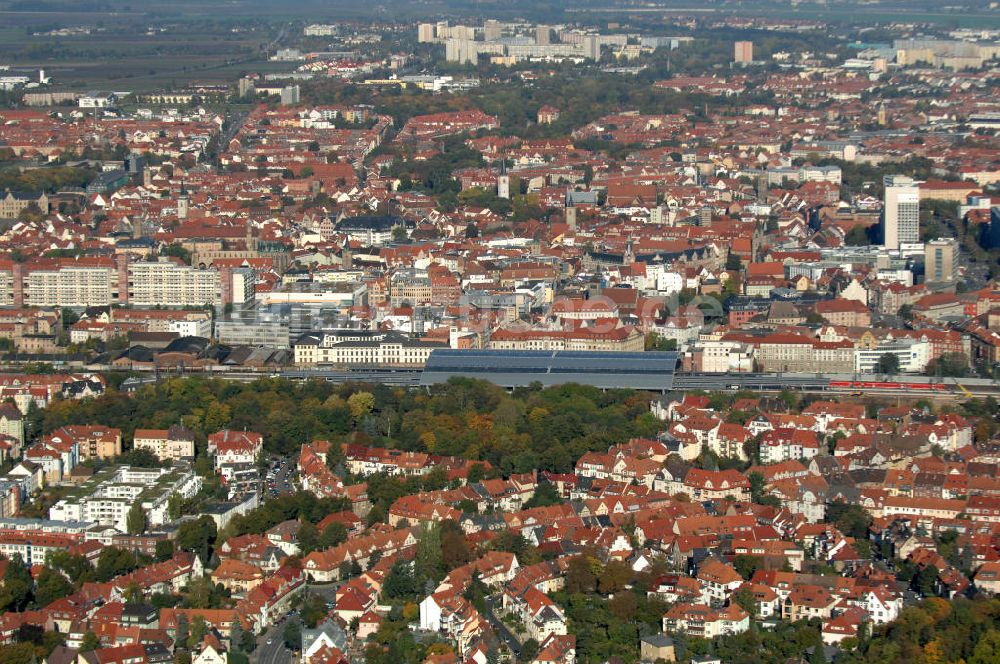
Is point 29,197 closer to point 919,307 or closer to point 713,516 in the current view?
point 919,307

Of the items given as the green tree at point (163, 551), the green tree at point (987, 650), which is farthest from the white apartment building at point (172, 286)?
the green tree at point (987, 650)

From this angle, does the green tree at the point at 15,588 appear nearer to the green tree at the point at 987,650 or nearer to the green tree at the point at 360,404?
the green tree at the point at 360,404

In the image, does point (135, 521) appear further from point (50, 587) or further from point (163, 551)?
point (50, 587)

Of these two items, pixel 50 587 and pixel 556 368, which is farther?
pixel 556 368

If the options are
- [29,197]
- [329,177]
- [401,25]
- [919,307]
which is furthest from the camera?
[401,25]

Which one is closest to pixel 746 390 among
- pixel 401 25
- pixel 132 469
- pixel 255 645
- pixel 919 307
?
pixel 919 307

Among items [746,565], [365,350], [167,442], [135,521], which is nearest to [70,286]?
[365,350]
